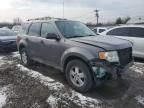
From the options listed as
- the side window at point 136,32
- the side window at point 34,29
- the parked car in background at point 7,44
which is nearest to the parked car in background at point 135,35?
the side window at point 136,32

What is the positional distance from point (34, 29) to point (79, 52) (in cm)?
265

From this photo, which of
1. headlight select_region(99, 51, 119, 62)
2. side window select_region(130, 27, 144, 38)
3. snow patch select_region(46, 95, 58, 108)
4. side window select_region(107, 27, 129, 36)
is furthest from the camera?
side window select_region(107, 27, 129, 36)

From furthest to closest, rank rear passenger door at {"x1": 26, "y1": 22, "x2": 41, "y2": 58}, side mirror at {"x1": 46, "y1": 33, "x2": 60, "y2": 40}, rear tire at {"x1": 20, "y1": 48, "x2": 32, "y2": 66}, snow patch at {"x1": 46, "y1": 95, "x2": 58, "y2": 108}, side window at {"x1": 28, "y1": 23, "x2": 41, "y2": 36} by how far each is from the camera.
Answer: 1. rear tire at {"x1": 20, "y1": 48, "x2": 32, "y2": 66}
2. side window at {"x1": 28, "y1": 23, "x2": 41, "y2": 36}
3. rear passenger door at {"x1": 26, "y1": 22, "x2": 41, "y2": 58}
4. side mirror at {"x1": 46, "y1": 33, "x2": 60, "y2": 40}
5. snow patch at {"x1": 46, "y1": 95, "x2": 58, "y2": 108}

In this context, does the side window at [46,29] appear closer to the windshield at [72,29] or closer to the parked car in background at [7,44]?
the windshield at [72,29]

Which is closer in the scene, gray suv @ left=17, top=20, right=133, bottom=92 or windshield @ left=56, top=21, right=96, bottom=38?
gray suv @ left=17, top=20, right=133, bottom=92

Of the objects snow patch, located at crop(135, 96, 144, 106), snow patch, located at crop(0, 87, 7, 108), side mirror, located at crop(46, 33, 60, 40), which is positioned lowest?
snow patch, located at crop(135, 96, 144, 106)

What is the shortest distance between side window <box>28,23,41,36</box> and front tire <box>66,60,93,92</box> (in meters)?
2.04

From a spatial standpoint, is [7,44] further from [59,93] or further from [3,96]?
[59,93]

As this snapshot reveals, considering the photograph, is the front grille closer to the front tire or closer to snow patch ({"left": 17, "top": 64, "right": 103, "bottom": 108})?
the front tire

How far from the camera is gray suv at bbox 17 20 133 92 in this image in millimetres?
4387

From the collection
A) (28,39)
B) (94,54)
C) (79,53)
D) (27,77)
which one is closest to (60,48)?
(79,53)

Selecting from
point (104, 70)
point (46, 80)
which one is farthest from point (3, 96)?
point (104, 70)

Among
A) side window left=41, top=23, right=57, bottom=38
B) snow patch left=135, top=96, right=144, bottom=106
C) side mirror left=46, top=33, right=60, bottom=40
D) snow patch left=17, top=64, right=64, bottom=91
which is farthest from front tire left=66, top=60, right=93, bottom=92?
side window left=41, top=23, right=57, bottom=38

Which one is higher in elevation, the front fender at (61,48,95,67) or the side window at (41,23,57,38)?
the side window at (41,23,57,38)
